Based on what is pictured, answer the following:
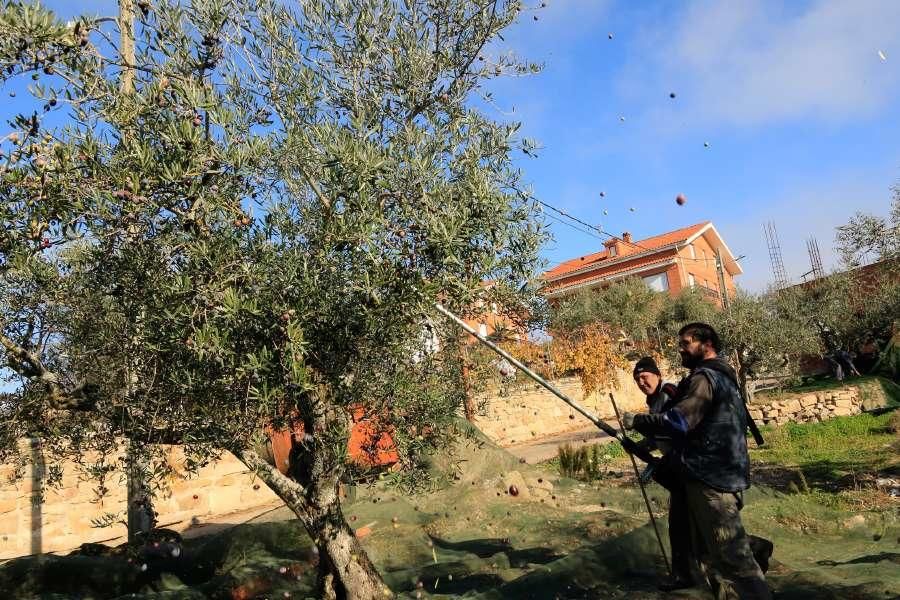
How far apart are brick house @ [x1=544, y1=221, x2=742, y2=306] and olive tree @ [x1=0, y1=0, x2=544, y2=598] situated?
3980 centimetres

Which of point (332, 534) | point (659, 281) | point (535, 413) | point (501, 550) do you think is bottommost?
point (501, 550)

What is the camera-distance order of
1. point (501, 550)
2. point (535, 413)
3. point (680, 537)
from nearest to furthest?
point (680, 537) < point (501, 550) < point (535, 413)

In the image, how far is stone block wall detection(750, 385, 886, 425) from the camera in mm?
23156

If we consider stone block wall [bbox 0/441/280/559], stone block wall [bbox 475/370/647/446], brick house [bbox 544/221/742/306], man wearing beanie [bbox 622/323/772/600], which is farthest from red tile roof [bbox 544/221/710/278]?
man wearing beanie [bbox 622/323/772/600]

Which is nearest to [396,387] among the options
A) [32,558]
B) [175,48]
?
[175,48]

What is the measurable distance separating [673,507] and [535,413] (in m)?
22.1

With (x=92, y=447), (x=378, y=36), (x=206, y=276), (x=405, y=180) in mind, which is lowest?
(x=92, y=447)

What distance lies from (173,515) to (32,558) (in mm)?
7357

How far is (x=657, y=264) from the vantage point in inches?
1981

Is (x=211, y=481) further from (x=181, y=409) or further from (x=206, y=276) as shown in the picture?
(x=206, y=276)

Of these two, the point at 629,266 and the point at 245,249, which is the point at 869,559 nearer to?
the point at 245,249

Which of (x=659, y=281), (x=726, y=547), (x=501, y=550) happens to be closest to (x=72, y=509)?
(x=501, y=550)

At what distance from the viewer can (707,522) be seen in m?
5.50

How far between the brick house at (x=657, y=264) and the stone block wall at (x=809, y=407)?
70.0 feet
